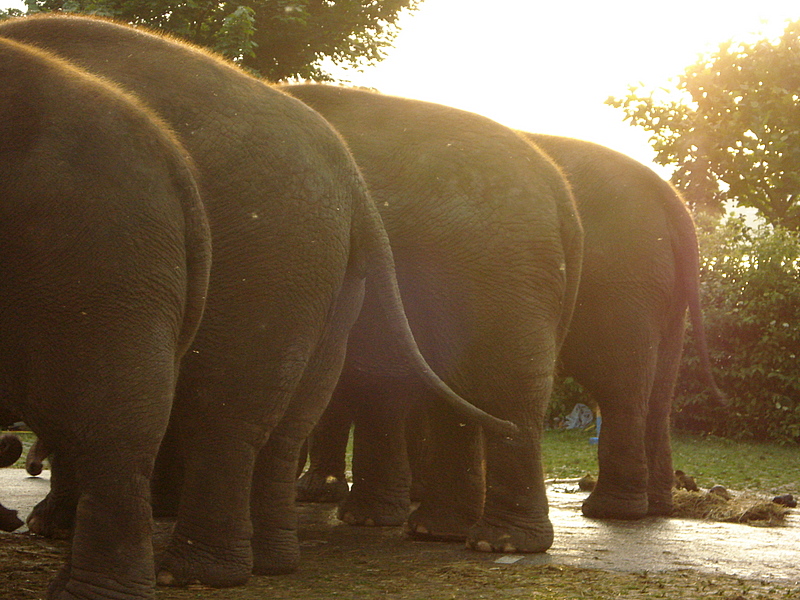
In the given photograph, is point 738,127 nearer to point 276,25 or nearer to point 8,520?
point 276,25

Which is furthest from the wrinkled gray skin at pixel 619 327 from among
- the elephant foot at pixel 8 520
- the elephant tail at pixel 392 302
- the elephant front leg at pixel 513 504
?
the elephant tail at pixel 392 302

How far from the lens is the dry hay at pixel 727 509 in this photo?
7102 mm

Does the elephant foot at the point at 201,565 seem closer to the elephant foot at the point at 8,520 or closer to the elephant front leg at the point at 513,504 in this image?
the elephant front leg at the point at 513,504


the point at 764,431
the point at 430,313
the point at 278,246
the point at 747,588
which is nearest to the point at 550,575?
the point at 747,588

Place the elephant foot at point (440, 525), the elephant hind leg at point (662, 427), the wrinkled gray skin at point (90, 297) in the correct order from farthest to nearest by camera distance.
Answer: the elephant hind leg at point (662, 427)
the elephant foot at point (440, 525)
the wrinkled gray skin at point (90, 297)

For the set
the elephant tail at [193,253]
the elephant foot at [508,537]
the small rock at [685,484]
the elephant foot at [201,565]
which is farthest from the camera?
the small rock at [685,484]

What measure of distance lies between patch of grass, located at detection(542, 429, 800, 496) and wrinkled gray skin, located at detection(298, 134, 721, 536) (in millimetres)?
2159

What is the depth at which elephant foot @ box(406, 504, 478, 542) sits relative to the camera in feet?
19.7

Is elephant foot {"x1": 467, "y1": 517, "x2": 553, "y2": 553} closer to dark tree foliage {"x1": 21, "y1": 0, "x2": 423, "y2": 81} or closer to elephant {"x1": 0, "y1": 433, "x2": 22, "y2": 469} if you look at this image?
elephant {"x1": 0, "y1": 433, "x2": 22, "y2": 469}

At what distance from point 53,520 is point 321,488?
8.33ft

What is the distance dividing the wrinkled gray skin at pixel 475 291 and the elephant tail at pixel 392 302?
29.5 inches

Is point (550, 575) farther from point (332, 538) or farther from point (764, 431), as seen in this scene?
point (764, 431)

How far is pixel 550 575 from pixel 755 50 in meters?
17.6

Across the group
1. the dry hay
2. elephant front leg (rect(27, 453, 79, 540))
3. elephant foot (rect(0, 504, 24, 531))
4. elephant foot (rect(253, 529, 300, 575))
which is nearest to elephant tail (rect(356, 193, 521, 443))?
elephant foot (rect(253, 529, 300, 575))
